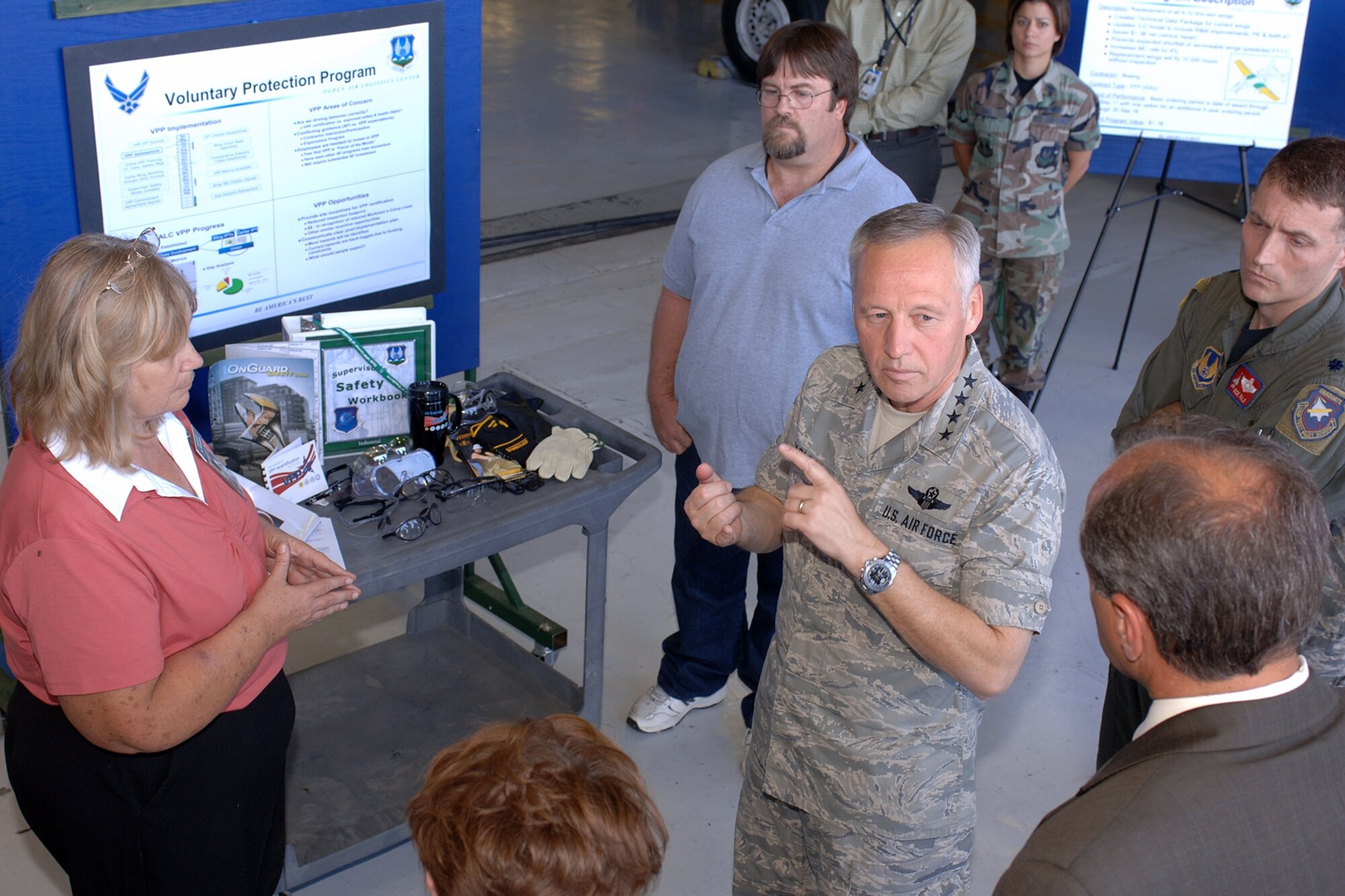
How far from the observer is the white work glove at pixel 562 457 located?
2498 millimetres

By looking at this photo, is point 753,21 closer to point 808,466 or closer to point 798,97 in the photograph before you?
point 798,97

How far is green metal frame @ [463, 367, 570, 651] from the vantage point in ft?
10.5

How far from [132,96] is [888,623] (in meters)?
1.71

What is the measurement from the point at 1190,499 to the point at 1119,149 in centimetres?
462

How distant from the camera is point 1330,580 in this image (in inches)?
80.7

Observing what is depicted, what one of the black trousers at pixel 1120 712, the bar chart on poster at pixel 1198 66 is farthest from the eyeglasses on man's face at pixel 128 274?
the bar chart on poster at pixel 1198 66

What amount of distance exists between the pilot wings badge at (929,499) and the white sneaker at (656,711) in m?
1.48

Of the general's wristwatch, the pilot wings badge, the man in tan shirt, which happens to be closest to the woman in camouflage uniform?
the man in tan shirt

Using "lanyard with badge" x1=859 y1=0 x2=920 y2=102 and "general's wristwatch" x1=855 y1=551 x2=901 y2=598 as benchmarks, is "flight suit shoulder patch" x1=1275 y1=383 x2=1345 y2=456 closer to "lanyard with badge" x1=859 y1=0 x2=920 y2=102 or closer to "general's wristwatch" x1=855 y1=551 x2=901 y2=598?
"general's wristwatch" x1=855 y1=551 x2=901 y2=598

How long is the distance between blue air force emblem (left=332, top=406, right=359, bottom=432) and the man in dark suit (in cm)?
169

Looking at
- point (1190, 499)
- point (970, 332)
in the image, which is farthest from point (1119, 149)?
point (1190, 499)

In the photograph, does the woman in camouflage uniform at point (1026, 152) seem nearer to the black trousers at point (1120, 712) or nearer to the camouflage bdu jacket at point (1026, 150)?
the camouflage bdu jacket at point (1026, 150)

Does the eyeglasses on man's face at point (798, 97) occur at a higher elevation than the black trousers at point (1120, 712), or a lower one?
higher

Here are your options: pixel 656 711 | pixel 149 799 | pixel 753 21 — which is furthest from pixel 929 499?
pixel 753 21
